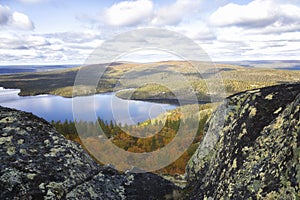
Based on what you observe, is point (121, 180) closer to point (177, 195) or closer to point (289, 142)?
point (177, 195)

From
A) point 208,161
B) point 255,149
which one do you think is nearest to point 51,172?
point 208,161

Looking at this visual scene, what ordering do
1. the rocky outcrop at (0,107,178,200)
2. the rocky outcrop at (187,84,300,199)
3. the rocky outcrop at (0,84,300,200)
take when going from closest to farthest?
1. the rocky outcrop at (187,84,300,199)
2. the rocky outcrop at (0,84,300,200)
3. the rocky outcrop at (0,107,178,200)

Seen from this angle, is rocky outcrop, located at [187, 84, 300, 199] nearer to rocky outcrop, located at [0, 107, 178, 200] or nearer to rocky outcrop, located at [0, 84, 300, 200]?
rocky outcrop, located at [0, 84, 300, 200]

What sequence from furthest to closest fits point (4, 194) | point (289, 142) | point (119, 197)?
1. point (119, 197)
2. point (4, 194)
3. point (289, 142)

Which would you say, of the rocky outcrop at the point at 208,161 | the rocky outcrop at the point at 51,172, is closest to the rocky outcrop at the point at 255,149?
the rocky outcrop at the point at 208,161

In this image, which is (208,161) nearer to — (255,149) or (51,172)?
(255,149)

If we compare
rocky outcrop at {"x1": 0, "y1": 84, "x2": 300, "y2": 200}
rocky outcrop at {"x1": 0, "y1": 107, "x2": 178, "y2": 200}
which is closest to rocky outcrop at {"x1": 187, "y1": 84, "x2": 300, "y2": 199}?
rocky outcrop at {"x1": 0, "y1": 84, "x2": 300, "y2": 200}

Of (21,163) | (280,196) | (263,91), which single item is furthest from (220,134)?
(21,163)
